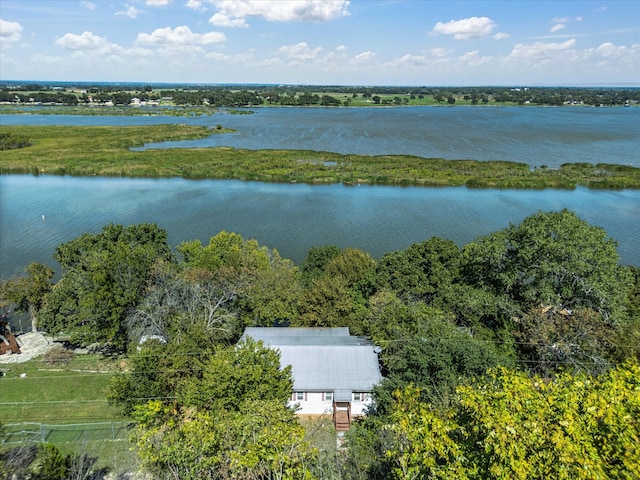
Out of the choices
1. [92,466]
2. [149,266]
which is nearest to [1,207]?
[149,266]

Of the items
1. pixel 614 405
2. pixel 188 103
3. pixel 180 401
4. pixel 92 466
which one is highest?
pixel 188 103

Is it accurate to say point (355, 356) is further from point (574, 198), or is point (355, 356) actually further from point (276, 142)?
point (276, 142)

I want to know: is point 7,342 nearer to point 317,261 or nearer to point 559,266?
point 317,261

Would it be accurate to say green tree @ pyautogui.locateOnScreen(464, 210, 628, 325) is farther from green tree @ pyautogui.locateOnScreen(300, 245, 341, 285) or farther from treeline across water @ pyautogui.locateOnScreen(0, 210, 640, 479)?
green tree @ pyautogui.locateOnScreen(300, 245, 341, 285)

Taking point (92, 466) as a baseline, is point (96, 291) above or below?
above

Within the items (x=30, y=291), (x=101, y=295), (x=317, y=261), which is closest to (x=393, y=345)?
(x=317, y=261)

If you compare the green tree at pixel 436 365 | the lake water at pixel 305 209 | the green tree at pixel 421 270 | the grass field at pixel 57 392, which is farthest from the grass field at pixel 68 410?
the lake water at pixel 305 209

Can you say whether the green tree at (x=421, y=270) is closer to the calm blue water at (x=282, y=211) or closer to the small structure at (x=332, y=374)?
the small structure at (x=332, y=374)
